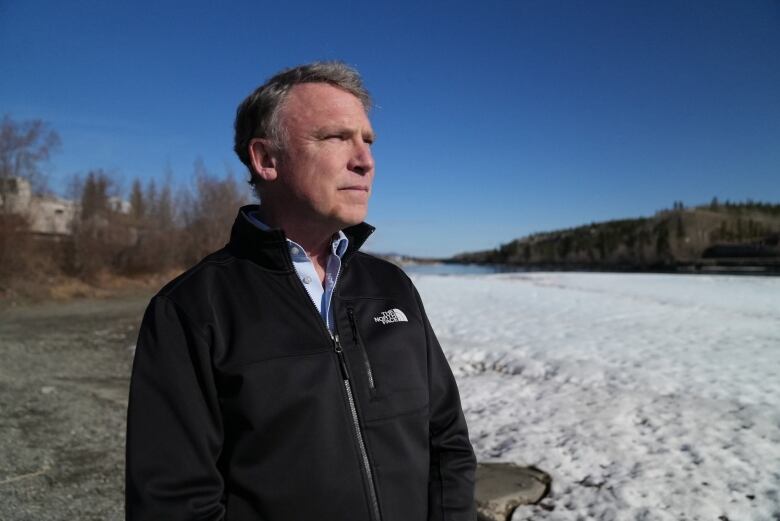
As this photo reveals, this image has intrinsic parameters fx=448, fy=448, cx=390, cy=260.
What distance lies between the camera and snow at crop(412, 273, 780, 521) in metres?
3.34

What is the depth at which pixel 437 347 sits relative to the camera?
1.99 metres

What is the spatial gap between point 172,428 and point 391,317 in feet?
2.71

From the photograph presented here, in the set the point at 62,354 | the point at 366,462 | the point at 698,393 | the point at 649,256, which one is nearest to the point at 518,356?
the point at 698,393

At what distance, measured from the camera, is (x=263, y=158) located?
1.64 metres

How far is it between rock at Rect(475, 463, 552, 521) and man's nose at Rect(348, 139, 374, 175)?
2734 millimetres

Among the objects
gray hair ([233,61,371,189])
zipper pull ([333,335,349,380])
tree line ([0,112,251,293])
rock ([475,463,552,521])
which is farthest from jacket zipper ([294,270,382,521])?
tree line ([0,112,251,293])

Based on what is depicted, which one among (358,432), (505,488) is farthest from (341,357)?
(505,488)

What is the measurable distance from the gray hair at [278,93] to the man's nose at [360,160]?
216 millimetres

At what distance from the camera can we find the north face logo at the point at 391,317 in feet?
5.64

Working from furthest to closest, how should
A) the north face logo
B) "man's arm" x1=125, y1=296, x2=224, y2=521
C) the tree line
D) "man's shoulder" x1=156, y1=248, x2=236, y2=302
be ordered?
the tree line < the north face logo < "man's shoulder" x1=156, y1=248, x2=236, y2=302 < "man's arm" x1=125, y1=296, x2=224, y2=521

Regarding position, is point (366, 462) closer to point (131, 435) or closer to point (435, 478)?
point (435, 478)

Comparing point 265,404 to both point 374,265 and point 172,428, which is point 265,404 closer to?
point 172,428

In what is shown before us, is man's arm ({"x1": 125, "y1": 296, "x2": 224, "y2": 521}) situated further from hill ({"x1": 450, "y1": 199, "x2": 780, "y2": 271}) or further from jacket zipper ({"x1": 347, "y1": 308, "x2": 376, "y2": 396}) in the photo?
hill ({"x1": 450, "y1": 199, "x2": 780, "y2": 271})

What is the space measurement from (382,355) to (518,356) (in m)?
6.82
